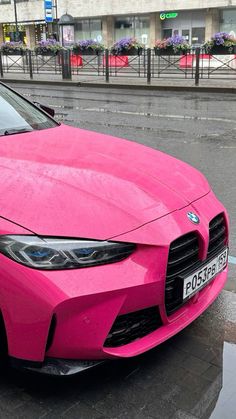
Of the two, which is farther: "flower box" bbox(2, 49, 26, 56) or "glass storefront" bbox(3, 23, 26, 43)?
"glass storefront" bbox(3, 23, 26, 43)

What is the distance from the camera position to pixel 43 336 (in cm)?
217

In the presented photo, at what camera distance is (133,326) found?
234 cm

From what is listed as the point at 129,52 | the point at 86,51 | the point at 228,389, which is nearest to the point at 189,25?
the point at 86,51

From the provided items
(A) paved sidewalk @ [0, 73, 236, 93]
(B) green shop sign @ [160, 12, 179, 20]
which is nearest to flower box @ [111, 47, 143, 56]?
(A) paved sidewalk @ [0, 73, 236, 93]

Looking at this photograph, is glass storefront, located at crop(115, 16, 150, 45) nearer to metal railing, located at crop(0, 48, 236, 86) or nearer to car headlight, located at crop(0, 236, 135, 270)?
metal railing, located at crop(0, 48, 236, 86)

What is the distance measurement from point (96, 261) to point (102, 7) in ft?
167

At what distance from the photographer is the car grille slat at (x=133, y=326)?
228cm

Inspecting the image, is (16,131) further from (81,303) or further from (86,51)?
(86,51)

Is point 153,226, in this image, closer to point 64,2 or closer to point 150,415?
point 150,415

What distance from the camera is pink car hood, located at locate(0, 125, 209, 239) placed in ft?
7.57

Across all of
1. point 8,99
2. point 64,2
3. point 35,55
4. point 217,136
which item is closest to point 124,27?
point 64,2

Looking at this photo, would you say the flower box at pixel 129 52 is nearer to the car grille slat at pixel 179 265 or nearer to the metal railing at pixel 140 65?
the metal railing at pixel 140 65

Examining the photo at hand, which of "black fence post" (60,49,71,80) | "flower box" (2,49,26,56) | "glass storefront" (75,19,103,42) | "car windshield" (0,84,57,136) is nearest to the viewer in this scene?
"car windshield" (0,84,57,136)

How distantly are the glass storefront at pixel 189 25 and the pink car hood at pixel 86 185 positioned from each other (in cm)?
4468
